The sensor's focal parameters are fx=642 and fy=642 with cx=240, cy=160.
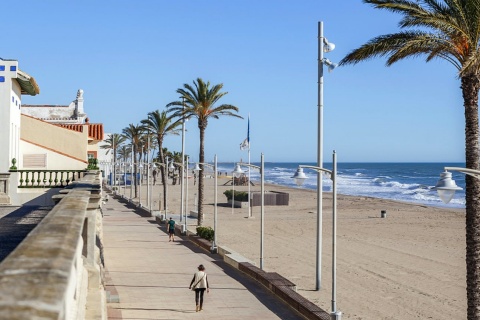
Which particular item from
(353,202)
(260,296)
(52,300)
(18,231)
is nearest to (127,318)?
(260,296)

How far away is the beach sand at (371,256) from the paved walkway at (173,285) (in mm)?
2391

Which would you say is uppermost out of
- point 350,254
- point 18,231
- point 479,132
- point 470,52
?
point 470,52

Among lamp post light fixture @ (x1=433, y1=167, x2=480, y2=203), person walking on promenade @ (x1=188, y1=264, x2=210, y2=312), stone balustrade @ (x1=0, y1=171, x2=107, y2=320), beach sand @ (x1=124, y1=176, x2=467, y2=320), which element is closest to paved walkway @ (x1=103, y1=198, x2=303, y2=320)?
person walking on promenade @ (x1=188, y1=264, x2=210, y2=312)

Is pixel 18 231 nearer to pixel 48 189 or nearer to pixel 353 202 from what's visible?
pixel 48 189

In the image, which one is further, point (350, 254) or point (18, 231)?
point (350, 254)

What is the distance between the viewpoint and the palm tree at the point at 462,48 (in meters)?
14.5

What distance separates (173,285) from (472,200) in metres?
11.1

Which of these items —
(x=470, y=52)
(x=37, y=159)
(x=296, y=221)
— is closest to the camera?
(x=470, y=52)

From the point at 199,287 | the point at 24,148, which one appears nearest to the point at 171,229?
the point at 24,148

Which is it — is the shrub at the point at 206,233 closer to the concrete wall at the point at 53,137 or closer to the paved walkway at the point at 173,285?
the paved walkway at the point at 173,285

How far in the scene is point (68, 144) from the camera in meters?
32.0

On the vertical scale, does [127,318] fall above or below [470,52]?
below

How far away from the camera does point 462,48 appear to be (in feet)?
49.8

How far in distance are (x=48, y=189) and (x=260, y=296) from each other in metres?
7.28
